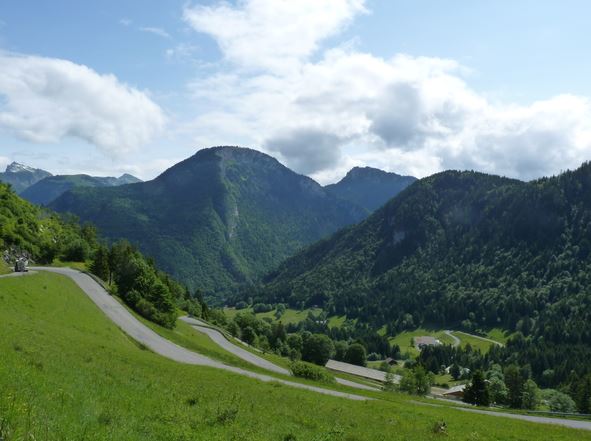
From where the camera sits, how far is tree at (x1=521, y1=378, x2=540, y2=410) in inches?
4225

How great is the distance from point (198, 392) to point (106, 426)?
40.1ft

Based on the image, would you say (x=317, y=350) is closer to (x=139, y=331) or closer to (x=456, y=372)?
(x=456, y=372)

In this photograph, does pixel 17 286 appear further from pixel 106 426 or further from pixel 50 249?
pixel 50 249

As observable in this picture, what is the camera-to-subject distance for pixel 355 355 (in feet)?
549

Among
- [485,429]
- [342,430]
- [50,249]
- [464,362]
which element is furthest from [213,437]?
[464,362]

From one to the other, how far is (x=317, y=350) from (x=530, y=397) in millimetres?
59050

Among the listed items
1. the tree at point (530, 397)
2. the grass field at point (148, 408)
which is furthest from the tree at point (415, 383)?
the grass field at point (148, 408)

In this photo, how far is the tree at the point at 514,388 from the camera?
109m

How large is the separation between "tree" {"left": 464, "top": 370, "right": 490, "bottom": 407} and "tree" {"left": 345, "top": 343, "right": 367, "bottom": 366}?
3128 inches

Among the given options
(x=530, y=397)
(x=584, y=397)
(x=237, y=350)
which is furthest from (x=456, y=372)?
(x=237, y=350)

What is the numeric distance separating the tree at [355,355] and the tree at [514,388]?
60.5 meters

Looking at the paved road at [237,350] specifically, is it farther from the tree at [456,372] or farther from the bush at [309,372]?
the tree at [456,372]

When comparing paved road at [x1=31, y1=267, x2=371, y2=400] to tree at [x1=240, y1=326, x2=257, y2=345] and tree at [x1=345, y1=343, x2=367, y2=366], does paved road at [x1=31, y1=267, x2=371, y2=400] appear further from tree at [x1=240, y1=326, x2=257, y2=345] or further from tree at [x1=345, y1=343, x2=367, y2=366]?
tree at [x1=345, y1=343, x2=367, y2=366]

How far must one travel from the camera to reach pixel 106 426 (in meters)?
13.7
